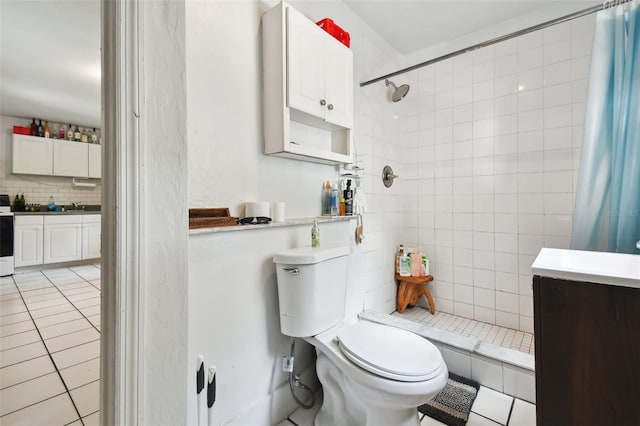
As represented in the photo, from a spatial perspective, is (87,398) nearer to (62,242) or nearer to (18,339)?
(18,339)

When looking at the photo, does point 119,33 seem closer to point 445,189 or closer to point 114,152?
point 114,152

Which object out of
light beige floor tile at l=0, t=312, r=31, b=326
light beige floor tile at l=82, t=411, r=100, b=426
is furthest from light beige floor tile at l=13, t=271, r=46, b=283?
light beige floor tile at l=82, t=411, r=100, b=426

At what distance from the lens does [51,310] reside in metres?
2.34

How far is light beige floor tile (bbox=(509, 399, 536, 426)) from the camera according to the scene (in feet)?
4.22

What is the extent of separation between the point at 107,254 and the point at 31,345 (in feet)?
5.57

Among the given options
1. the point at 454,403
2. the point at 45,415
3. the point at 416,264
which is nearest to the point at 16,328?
the point at 45,415

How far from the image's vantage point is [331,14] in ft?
5.90

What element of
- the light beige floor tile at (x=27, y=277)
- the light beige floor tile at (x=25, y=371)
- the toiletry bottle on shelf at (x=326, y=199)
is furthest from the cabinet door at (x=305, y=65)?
the light beige floor tile at (x=27, y=277)

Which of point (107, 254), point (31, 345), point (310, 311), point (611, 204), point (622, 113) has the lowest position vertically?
point (31, 345)

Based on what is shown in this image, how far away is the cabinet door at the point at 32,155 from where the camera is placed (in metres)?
3.97

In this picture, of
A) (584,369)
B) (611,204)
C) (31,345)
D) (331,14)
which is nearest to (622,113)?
(611,204)

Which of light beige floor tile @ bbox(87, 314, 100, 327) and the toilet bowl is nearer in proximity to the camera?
the toilet bowl

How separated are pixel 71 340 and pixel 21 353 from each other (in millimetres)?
229

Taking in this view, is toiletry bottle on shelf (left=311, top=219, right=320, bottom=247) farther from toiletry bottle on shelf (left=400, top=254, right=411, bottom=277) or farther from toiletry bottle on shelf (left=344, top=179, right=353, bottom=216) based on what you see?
toiletry bottle on shelf (left=400, top=254, right=411, bottom=277)
